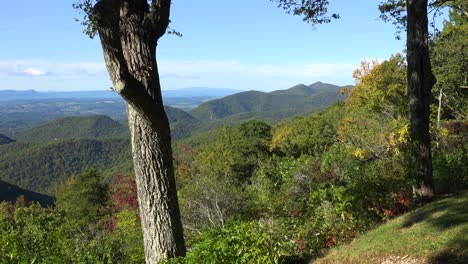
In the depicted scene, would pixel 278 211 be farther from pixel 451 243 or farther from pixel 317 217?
pixel 451 243

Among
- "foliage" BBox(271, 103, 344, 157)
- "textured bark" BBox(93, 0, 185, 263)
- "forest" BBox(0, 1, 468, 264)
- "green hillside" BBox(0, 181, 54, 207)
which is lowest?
"green hillside" BBox(0, 181, 54, 207)

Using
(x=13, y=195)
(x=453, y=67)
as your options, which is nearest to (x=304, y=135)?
(x=453, y=67)

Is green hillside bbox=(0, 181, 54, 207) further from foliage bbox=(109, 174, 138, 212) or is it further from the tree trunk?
the tree trunk

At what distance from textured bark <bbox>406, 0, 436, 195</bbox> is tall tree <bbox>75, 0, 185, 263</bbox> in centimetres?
454

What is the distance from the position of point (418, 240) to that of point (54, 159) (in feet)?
413

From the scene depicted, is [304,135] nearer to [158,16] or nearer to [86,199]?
[86,199]

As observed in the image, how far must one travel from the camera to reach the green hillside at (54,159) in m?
105

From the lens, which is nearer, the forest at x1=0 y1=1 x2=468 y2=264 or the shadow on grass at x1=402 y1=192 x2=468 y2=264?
the shadow on grass at x1=402 y1=192 x2=468 y2=264

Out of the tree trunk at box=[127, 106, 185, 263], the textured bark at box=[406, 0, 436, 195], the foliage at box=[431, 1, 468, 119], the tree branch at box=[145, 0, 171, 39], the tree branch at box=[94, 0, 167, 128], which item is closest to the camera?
the tree branch at box=[94, 0, 167, 128]

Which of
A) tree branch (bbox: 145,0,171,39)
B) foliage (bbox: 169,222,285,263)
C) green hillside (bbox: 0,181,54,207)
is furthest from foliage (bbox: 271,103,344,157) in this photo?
green hillside (bbox: 0,181,54,207)

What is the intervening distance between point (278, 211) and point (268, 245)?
5357 mm

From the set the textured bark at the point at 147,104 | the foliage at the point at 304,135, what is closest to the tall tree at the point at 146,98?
the textured bark at the point at 147,104

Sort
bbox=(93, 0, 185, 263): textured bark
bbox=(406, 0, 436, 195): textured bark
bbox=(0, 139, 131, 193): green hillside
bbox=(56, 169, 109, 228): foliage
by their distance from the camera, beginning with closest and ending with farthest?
bbox=(93, 0, 185, 263): textured bark < bbox=(406, 0, 436, 195): textured bark < bbox=(56, 169, 109, 228): foliage < bbox=(0, 139, 131, 193): green hillside

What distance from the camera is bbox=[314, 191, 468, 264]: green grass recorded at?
4.41 meters
